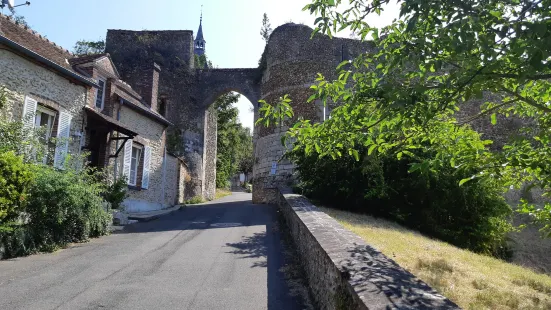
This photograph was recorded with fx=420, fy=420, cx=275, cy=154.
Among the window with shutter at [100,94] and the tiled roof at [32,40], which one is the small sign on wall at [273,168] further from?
the tiled roof at [32,40]

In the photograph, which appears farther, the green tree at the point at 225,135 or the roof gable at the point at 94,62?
the green tree at the point at 225,135

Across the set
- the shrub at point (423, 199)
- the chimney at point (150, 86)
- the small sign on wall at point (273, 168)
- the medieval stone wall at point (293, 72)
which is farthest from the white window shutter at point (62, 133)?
the small sign on wall at point (273, 168)

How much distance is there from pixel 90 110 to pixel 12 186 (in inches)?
212

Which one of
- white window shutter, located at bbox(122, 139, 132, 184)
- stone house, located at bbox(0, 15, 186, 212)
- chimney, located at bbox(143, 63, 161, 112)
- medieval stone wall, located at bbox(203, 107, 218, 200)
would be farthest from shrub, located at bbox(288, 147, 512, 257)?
medieval stone wall, located at bbox(203, 107, 218, 200)

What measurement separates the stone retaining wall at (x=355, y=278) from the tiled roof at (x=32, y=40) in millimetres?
8500

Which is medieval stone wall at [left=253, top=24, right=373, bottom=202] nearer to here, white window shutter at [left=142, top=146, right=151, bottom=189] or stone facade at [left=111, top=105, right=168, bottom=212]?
stone facade at [left=111, top=105, right=168, bottom=212]

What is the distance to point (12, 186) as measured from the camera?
6570mm

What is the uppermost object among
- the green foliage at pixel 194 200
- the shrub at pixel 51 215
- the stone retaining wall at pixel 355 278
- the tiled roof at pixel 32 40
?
the tiled roof at pixel 32 40

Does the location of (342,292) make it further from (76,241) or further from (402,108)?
(76,241)

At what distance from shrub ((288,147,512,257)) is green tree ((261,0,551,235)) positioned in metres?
5.58

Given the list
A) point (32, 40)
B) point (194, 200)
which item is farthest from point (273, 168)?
point (32, 40)

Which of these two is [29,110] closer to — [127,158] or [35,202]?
[35,202]

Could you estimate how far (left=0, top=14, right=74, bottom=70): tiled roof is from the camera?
386 inches

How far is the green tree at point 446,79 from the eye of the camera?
9.27 ft
